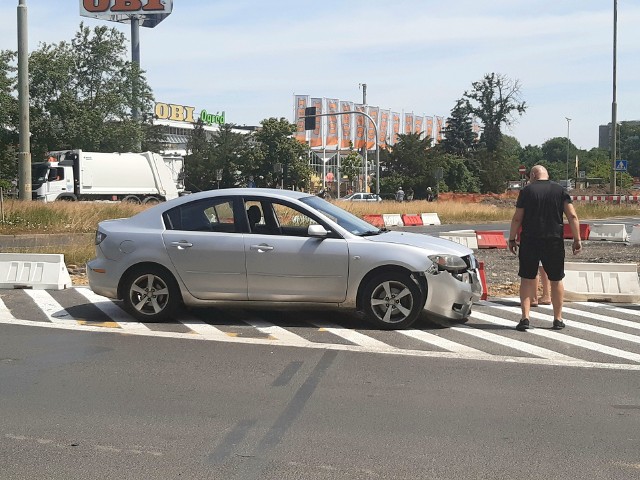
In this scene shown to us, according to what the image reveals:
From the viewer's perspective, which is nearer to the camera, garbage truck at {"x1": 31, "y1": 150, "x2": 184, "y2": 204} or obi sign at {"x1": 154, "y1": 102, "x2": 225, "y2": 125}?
garbage truck at {"x1": 31, "y1": 150, "x2": 184, "y2": 204}

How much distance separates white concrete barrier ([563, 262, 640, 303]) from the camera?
422 inches

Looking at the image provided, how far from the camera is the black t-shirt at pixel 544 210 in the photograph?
8.38 meters

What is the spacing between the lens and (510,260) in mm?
16750

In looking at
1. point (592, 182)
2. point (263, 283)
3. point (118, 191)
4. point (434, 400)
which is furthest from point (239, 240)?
point (592, 182)

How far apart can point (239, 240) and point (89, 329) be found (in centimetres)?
193

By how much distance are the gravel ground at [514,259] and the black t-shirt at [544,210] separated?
10.6 ft

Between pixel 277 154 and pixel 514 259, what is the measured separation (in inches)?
1976

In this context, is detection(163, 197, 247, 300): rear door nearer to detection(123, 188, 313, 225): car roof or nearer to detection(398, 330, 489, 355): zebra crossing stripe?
detection(123, 188, 313, 225): car roof

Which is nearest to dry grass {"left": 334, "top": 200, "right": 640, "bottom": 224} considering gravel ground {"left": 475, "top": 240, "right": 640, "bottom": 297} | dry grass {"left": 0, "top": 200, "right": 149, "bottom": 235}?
gravel ground {"left": 475, "top": 240, "right": 640, "bottom": 297}

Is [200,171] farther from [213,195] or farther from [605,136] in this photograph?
[213,195]

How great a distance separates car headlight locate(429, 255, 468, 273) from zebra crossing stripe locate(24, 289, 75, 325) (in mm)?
4279

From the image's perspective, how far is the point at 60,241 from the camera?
19312 millimetres

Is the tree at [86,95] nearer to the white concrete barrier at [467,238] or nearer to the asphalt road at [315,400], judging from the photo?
the white concrete barrier at [467,238]

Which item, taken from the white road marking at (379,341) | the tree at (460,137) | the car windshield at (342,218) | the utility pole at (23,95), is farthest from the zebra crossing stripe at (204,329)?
the tree at (460,137)
